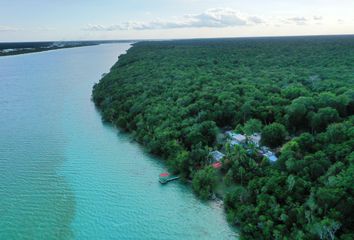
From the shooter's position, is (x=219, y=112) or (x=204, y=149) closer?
(x=204, y=149)

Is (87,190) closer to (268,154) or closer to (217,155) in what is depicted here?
(217,155)

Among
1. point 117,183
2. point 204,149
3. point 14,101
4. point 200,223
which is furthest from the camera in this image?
point 14,101

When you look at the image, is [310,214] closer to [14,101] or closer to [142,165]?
[142,165]

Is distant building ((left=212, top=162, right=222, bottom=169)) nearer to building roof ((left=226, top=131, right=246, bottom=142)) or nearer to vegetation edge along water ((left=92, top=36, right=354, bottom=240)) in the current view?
vegetation edge along water ((left=92, top=36, right=354, bottom=240))

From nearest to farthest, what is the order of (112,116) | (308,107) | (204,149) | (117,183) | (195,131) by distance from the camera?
(117,183), (204,149), (195,131), (308,107), (112,116)

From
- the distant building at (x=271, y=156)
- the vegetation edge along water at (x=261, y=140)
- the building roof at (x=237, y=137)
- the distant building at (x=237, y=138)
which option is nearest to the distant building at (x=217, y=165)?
the vegetation edge along water at (x=261, y=140)

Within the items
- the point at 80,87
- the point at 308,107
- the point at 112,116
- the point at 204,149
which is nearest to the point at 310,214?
the point at 204,149

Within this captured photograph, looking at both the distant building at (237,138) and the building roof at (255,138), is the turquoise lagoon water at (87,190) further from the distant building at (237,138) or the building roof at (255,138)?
the building roof at (255,138)

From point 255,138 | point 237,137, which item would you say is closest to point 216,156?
point 237,137
